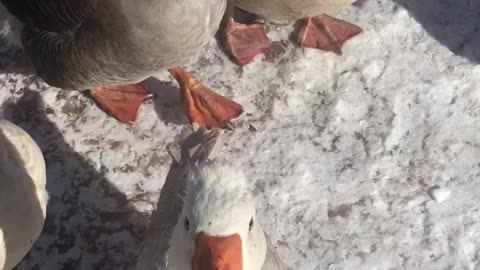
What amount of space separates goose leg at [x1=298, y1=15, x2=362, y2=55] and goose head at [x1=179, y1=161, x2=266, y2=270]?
1.41 meters

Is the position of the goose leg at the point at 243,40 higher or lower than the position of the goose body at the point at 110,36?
lower

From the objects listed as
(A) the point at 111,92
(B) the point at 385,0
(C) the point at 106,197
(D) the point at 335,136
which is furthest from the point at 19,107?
(B) the point at 385,0

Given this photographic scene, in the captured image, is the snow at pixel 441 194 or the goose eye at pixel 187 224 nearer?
the goose eye at pixel 187 224

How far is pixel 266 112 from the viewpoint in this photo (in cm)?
352

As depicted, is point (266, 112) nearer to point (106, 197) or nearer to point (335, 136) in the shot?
point (335, 136)

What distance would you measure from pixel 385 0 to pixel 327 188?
1071mm

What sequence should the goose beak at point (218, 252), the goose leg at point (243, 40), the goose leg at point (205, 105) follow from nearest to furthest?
the goose beak at point (218, 252) → the goose leg at point (205, 105) → the goose leg at point (243, 40)

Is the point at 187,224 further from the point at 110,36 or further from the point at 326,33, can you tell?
the point at 326,33

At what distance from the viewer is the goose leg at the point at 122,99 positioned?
3.48 metres

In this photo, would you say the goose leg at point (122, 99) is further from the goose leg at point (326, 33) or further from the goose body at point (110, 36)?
the goose leg at point (326, 33)

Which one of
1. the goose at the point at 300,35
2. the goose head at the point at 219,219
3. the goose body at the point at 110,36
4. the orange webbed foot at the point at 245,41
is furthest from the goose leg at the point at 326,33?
the goose head at the point at 219,219

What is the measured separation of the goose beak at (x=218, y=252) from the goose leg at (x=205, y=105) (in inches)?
47.6

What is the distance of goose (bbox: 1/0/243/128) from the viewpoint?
2758 millimetres

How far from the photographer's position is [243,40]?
3.69 meters
